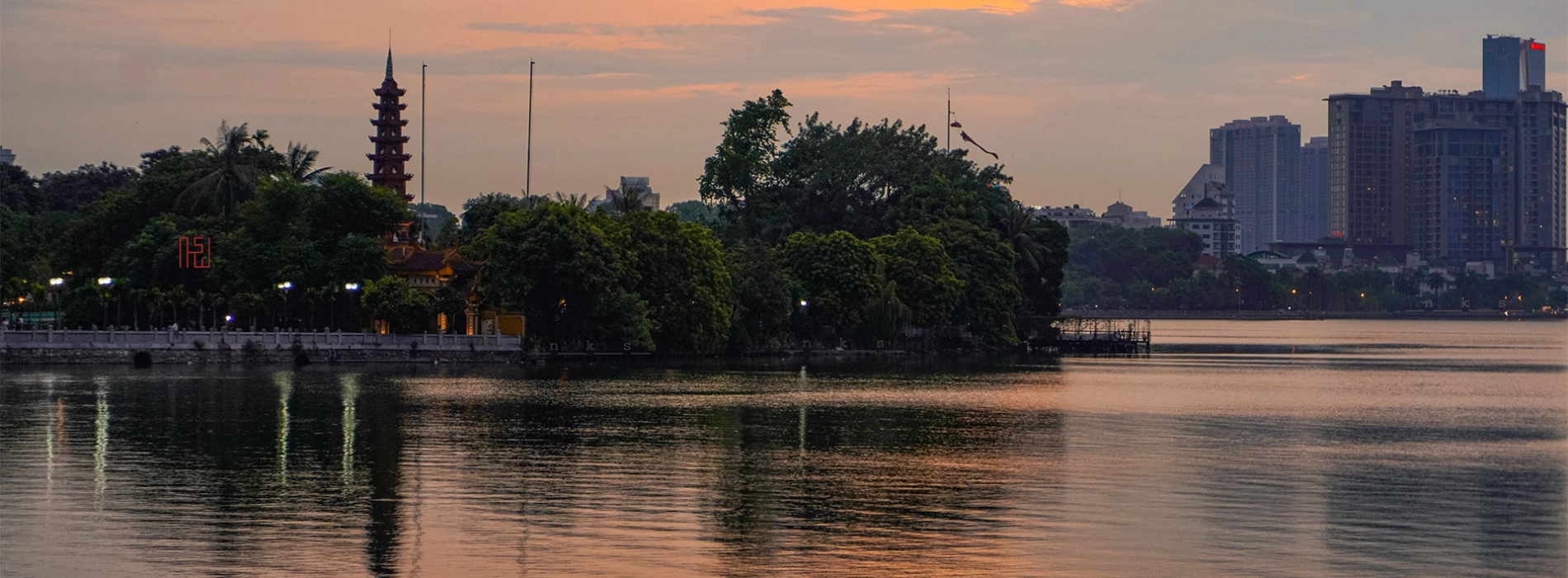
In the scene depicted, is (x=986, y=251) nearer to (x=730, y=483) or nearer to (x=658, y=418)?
(x=658, y=418)

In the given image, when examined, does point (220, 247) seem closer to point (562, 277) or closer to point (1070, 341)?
point (562, 277)

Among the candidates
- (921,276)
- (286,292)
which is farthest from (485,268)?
(921,276)

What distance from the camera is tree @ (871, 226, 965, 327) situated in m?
120

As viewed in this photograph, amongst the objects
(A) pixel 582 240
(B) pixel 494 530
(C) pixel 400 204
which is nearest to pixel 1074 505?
(B) pixel 494 530

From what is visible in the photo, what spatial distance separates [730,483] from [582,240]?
5743cm

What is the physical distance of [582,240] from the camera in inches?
3735

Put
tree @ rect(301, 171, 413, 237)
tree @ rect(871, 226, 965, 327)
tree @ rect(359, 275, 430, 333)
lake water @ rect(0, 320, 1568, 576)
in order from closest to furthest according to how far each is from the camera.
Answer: lake water @ rect(0, 320, 1568, 576)
tree @ rect(359, 275, 430, 333)
tree @ rect(301, 171, 413, 237)
tree @ rect(871, 226, 965, 327)

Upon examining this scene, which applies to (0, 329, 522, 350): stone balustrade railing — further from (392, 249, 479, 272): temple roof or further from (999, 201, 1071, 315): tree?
(999, 201, 1071, 315): tree

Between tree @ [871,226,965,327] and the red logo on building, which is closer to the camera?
the red logo on building

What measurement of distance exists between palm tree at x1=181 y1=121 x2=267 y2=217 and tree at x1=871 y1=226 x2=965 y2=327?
4339 cm

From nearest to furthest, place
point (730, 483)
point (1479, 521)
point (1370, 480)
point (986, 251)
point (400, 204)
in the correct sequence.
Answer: point (1479, 521), point (730, 483), point (1370, 480), point (400, 204), point (986, 251)

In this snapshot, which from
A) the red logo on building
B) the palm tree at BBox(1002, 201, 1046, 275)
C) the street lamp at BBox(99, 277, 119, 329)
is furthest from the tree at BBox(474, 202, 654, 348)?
the palm tree at BBox(1002, 201, 1046, 275)

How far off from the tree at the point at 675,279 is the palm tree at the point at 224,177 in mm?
24245

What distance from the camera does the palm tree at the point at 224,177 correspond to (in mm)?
103000
